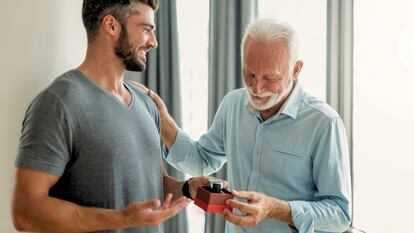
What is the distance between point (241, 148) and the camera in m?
1.69

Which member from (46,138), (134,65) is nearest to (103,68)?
(134,65)

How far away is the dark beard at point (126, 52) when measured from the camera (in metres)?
1.30

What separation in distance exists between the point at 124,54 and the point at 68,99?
0.27 meters

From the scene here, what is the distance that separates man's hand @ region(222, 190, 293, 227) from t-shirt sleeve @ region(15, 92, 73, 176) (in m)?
0.52

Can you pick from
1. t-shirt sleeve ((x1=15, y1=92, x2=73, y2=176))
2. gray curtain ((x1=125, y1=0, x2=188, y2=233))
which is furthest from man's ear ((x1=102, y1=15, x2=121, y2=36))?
gray curtain ((x1=125, y1=0, x2=188, y2=233))

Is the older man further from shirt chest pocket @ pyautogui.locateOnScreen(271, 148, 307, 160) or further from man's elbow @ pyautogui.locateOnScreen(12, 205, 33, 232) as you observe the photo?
man's elbow @ pyautogui.locateOnScreen(12, 205, 33, 232)

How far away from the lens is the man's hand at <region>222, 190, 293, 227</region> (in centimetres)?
128

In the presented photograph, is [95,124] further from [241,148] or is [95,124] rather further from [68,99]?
[241,148]

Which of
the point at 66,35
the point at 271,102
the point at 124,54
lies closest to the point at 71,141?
the point at 124,54

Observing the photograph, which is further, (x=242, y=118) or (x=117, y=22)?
(x=242, y=118)

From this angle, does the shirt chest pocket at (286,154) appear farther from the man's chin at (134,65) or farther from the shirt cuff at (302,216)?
the man's chin at (134,65)
